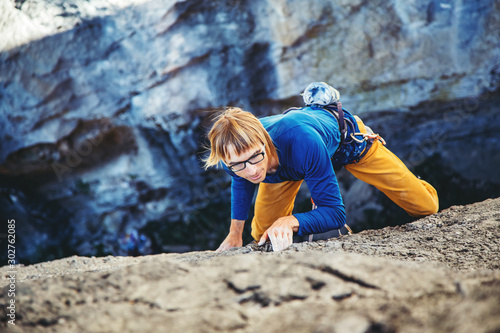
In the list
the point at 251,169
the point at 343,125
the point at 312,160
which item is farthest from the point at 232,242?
the point at 343,125

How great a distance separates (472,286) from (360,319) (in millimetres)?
384

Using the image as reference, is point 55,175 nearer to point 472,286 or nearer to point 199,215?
point 199,215

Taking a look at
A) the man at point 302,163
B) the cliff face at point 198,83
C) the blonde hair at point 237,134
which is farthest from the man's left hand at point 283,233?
the cliff face at point 198,83

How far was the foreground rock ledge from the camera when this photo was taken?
868 millimetres

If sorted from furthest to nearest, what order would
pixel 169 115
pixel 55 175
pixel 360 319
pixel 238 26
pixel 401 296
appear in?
pixel 55 175 < pixel 169 115 < pixel 238 26 < pixel 401 296 < pixel 360 319

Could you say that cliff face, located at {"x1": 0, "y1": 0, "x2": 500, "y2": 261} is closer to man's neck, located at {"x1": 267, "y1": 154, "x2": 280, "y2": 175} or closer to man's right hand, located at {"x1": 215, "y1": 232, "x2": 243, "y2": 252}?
man's right hand, located at {"x1": 215, "y1": 232, "x2": 243, "y2": 252}

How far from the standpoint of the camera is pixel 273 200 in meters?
2.44

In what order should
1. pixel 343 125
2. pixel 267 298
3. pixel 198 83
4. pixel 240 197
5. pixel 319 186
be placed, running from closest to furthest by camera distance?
pixel 267 298 < pixel 319 186 < pixel 343 125 < pixel 240 197 < pixel 198 83

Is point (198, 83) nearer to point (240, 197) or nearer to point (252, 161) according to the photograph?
point (240, 197)

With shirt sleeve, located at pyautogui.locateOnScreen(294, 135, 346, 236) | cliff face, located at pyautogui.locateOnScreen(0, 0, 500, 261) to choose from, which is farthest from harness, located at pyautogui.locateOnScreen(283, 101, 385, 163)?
cliff face, located at pyautogui.locateOnScreen(0, 0, 500, 261)

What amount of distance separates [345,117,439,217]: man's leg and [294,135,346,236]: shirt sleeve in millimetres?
604

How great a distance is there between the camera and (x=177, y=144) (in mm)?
Answer: 5004

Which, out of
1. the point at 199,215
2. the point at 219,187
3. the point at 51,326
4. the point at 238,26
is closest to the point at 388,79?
the point at 238,26

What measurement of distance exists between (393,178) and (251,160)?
107 cm
